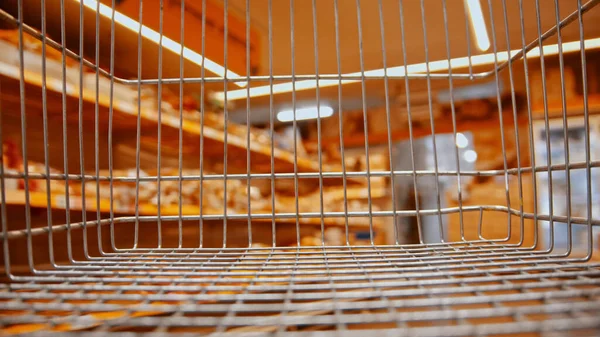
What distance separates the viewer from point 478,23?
2.81 m

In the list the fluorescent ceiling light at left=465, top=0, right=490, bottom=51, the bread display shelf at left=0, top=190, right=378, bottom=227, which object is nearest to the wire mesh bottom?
the bread display shelf at left=0, top=190, right=378, bottom=227

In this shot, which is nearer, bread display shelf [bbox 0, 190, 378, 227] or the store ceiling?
bread display shelf [bbox 0, 190, 378, 227]

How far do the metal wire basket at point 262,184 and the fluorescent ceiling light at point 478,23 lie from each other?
36 millimetres

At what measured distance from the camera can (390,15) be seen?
307cm

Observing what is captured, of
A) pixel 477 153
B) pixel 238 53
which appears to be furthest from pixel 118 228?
pixel 477 153

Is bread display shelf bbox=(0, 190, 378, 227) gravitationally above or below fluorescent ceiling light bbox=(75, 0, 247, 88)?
below

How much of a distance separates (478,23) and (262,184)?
1720mm

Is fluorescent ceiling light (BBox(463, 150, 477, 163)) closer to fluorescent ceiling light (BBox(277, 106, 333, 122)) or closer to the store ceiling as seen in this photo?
the store ceiling

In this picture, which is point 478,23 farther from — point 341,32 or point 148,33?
point 148,33

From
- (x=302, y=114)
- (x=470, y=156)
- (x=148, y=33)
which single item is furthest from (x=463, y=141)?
(x=148, y=33)

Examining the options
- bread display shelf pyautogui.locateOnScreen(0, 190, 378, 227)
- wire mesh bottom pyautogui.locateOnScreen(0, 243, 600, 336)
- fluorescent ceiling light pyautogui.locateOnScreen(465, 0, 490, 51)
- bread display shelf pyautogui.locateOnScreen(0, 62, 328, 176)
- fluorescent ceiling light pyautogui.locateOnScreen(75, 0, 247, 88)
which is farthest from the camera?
fluorescent ceiling light pyautogui.locateOnScreen(465, 0, 490, 51)

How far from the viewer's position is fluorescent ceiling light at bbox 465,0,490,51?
8.07ft

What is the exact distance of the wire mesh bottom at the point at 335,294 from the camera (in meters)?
0.27

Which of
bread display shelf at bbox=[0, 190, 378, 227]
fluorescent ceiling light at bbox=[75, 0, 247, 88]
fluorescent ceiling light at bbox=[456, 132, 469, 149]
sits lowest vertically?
bread display shelf at bbox=[0, 190, 378, 227]
